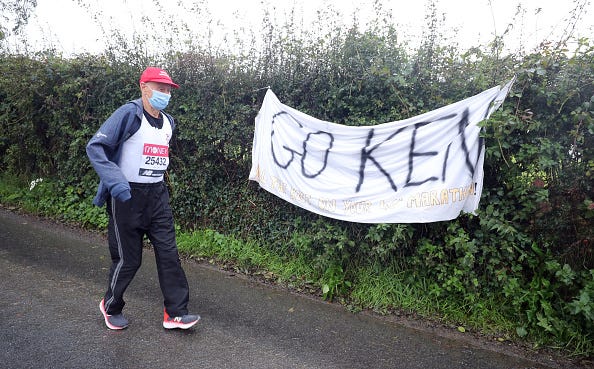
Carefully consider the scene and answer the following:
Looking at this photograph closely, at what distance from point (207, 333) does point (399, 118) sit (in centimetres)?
257

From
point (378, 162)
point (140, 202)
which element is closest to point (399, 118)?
point (378, 162)

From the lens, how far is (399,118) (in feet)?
13.3

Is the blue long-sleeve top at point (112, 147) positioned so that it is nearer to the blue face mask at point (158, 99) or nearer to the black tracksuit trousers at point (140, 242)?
the blue face mask at point (158, 99)

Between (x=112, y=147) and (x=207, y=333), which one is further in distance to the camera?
(x=207, y=333)

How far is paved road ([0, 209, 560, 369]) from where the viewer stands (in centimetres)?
300

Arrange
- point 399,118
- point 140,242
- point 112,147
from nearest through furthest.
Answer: point 112,147 → point 140,242 → point 399,118

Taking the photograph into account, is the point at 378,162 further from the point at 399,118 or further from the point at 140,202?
the point at 140,202

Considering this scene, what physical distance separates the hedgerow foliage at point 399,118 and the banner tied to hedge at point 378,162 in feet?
0.47

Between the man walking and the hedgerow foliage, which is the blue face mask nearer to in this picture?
the man walking

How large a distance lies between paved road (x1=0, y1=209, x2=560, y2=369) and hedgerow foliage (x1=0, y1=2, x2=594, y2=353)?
50cm

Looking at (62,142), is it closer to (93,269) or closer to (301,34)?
(93,269)

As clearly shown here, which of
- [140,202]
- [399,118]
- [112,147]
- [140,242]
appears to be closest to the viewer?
[112,147]

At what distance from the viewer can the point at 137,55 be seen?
5867 mm

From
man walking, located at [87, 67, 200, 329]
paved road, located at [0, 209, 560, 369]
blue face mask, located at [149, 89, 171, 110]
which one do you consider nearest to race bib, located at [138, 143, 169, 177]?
man walking, located at [87, 67, 200, 329]
